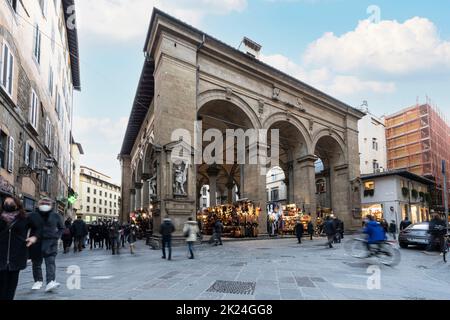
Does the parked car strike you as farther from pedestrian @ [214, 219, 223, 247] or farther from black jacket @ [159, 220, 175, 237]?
black jacket @ [159, 220, 175, 237]

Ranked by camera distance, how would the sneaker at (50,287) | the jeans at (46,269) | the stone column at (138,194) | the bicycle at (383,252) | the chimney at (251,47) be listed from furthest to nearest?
1. the stone column at (138,194)
2. the chimney at (251,47)
3. the bicycle at (383,252)
4. the jeans at (46,269)
5. the sneaker at (50,287)

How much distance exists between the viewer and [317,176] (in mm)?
38500

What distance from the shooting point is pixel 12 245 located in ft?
14.5

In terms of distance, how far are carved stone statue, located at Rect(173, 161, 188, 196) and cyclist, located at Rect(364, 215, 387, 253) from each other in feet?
31.3

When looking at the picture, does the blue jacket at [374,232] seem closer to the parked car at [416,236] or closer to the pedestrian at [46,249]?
the parked car at [416,236]

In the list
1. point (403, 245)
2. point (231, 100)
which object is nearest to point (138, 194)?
point (231, 100)

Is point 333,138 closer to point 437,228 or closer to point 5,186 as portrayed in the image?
point 437,228

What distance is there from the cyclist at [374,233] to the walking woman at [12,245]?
28.7 ft

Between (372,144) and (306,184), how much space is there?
2309 cm

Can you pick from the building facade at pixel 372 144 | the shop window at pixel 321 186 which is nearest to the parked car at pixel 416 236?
the shop window at pixel 321 186

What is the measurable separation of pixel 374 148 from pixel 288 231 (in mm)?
25171

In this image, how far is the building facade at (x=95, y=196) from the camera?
73.1 metres

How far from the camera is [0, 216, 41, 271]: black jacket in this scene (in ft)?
14.1

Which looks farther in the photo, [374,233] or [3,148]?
[3,148]
